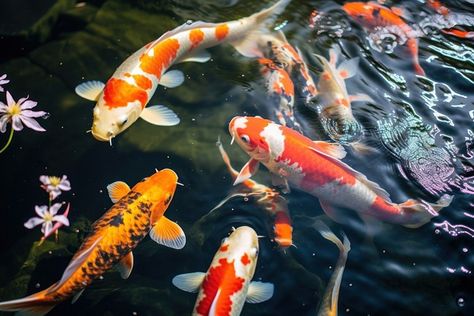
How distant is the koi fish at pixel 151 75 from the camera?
2.80 metres

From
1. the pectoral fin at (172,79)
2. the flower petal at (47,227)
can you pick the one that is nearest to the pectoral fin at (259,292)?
the flower petal at (47,227)

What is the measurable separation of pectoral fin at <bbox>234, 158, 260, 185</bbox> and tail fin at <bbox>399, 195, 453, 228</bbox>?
2.69 ft

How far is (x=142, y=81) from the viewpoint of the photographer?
9.66 ft

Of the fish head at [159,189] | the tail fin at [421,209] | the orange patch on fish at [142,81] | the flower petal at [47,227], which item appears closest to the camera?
the flower petal at [47,227]

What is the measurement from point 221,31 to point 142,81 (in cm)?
71

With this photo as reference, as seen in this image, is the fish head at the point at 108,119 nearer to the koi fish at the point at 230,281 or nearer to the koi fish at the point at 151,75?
the koi fish at the point at 151,75

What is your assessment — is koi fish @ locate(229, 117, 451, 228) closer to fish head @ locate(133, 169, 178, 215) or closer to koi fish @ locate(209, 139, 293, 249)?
koi fish @ locate(209, 139, 293, 249)

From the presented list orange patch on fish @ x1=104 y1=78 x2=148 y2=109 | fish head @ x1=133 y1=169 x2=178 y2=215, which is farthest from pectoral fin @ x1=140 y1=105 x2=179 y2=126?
fish head @ x1=133 y1=169 x2=178 y2=215

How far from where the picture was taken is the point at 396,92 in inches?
132

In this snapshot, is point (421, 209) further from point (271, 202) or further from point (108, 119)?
point (108, 119)

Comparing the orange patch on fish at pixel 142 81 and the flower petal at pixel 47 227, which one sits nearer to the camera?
the flower petal at pixel 47 227

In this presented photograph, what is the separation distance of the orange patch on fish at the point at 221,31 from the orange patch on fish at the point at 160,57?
316mm

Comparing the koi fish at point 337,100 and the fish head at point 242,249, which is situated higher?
the koi fish at point 337,100

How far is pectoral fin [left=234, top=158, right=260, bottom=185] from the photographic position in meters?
2.82
